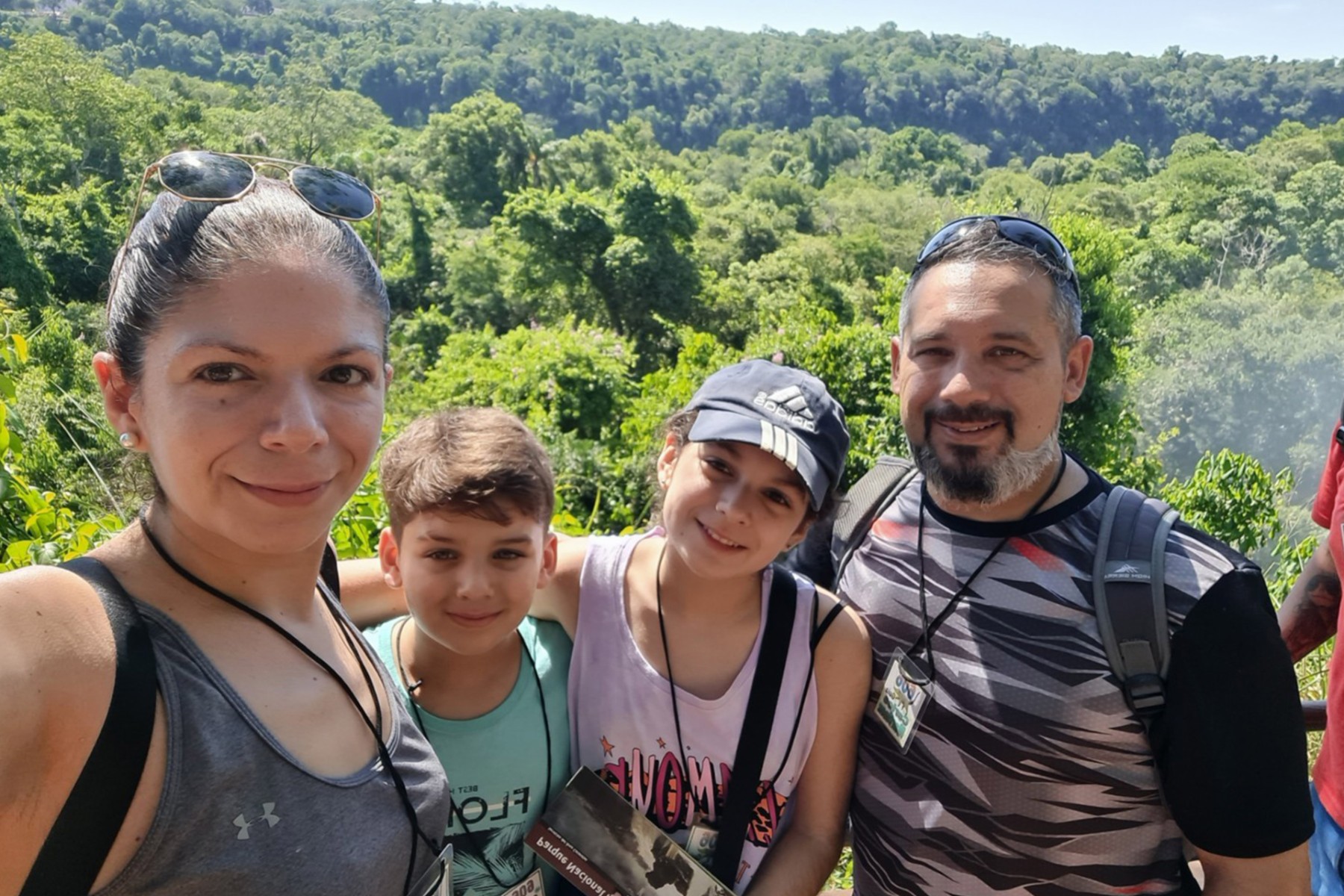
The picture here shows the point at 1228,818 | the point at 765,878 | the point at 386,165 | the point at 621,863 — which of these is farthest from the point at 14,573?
the point at 386,165

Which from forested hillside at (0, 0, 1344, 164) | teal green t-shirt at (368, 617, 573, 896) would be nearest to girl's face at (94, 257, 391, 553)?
teal green t-shirt at (368, 617, 573, 896)

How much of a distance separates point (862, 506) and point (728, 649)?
0.50m

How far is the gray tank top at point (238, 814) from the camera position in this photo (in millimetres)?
1029

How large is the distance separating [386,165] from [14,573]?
63.5 metres

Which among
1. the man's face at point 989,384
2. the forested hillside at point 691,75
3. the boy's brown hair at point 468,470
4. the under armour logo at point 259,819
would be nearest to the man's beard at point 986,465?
the man's face at point 989,384

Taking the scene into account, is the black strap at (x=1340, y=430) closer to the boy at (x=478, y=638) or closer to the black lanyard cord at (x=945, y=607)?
the black lanyard cord at (x=945, y=607)

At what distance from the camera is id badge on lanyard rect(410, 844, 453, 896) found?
4.32 ft

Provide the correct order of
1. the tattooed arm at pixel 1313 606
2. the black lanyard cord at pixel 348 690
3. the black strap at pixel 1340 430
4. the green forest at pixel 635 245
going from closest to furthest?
the black lanyard cord at pixel 348 690
the black strap at pixel 1340 430
the tattooed arm at pixel 1313 606
the green forest at pixel 635 245

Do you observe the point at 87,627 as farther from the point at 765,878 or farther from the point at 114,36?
the point at 114,36

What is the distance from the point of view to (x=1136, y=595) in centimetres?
171

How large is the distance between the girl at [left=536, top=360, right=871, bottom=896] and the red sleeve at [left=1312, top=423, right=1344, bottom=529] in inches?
55.3

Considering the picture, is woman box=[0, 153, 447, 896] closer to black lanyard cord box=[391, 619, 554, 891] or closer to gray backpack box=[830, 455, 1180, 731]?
black lanyard cord box=[391, 619, 554, 891]

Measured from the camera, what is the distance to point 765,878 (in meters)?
1.86

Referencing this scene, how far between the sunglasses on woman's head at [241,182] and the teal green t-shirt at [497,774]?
33.0 inches
